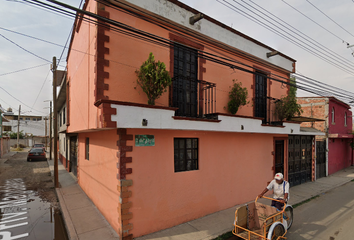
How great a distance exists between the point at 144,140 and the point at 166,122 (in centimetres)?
88

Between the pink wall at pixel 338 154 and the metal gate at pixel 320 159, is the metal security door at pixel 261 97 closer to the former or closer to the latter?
the metal gate at pixel 320 159

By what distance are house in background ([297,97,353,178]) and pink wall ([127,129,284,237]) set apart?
27.9 ft

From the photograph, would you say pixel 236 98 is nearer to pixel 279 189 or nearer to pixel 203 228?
pixel 279 189

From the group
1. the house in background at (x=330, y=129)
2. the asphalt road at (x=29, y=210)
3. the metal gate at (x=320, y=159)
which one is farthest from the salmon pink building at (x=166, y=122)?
the house in background at (x=330, y=129)

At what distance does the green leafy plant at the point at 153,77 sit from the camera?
5.54 metres

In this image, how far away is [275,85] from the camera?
10.7m

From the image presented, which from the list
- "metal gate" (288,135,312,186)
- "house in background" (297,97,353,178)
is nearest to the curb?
"metal gate" (288,135,312,186)

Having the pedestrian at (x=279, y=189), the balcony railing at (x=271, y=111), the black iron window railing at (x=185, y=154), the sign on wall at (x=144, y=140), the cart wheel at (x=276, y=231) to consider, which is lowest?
the cart wheel at (x=276, y=231)

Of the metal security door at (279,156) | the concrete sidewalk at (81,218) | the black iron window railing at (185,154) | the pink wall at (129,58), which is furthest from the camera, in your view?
the metal security door at (279,156)

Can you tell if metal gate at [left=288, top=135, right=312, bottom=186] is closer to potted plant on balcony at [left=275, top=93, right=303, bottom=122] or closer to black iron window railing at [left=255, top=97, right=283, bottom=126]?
potted plant on balcony at [left=275, top=93, right=303, bottom=122]

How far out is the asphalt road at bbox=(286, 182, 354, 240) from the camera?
5.96m

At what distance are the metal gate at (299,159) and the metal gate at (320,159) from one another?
4.08ft

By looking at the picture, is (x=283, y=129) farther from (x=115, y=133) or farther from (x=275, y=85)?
(x=115, y=133)

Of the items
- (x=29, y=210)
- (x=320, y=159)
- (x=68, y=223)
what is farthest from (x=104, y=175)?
(x=320, y=159)
